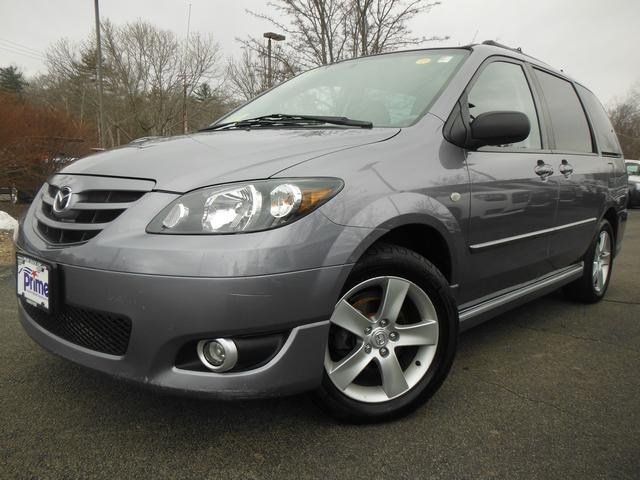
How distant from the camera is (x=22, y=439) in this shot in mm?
1772

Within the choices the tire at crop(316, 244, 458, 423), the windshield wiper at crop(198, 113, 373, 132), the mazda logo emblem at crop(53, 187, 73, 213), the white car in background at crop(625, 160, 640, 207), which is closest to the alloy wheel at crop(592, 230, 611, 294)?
the tire at crop(316, 244, 458, 423)

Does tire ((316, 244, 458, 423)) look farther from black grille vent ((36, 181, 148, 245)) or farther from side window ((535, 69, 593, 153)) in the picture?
side window ((535, 69, 593, 153))

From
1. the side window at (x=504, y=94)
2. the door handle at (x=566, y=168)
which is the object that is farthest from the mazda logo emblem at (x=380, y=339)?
the door handle at (x=566, y=168)

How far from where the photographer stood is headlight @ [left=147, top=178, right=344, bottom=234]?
5.15 ft

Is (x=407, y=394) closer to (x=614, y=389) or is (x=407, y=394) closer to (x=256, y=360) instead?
(x=256, y=360)

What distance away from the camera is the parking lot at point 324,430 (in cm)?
165

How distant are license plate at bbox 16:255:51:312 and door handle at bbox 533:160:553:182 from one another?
2399mm

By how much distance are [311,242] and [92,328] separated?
2.65ft

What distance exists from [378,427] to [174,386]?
817mm

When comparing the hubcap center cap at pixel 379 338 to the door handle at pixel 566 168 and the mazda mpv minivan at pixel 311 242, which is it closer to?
the mazda mpv minivan at pixel 311 242

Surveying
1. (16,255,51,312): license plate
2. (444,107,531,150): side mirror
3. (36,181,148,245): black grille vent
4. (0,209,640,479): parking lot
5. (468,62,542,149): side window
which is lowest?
(0,209,640,479): parking lot

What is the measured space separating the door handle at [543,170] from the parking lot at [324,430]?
3.33 ft

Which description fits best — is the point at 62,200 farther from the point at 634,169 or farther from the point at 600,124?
the point at 634,169

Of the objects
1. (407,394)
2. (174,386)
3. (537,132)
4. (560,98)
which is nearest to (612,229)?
(560,98)
